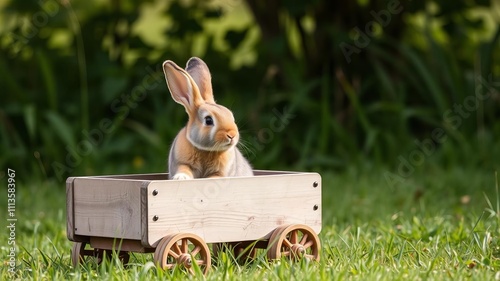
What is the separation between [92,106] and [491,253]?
4.32 metres

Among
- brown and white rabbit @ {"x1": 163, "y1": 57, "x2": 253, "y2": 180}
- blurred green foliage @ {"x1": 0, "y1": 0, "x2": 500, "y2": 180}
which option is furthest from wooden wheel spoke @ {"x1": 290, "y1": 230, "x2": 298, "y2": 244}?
blurred green foliage @ {"x1": 0, "y1": 0, "x2": 500, "y2": 180}

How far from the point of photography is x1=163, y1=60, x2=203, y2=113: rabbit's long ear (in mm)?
3600

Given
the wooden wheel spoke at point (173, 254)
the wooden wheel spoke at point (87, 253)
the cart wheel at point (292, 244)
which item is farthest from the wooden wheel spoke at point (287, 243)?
the wooden wheel spoke at point (87, 253)

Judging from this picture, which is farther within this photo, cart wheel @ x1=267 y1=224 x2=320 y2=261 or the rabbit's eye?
cart wheel @ x1=267 y1=224 x2=320 y2=261

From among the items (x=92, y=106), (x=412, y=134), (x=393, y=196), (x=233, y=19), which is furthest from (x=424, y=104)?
(x=233, y=19)

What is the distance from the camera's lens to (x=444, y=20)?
24.6ft

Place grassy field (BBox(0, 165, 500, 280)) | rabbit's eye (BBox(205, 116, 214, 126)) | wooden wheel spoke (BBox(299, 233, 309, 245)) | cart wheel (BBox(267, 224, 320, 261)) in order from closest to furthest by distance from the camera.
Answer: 1. grassy field (BBox(0, 165, 500, 280))
2. rabbit's eye (BBox(205, 116, 214, 126))
3. cart wheel (BBox(267, 224, 320, 261))
4. wooden wheel spoke (BBox(299, 233, 309, 245))

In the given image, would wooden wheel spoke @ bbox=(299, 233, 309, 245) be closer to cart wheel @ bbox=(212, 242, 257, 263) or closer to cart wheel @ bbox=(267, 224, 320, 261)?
cart wheel @ bbox=(267, 224, 320, 261)

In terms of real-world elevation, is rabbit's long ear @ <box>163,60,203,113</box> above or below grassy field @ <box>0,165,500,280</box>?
above

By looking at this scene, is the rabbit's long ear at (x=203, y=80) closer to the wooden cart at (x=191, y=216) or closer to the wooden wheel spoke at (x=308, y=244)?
the wooden cart at (x=191, y=216)

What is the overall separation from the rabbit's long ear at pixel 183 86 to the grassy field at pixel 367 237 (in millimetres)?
617

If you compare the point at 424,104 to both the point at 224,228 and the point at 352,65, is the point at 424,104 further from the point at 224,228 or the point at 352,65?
the point at 224,228

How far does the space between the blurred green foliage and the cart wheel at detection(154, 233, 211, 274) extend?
3.09 meters

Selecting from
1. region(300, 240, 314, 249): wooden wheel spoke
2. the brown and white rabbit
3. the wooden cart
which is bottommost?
region(300, 240, 314, 249): wooden wheel spoke
